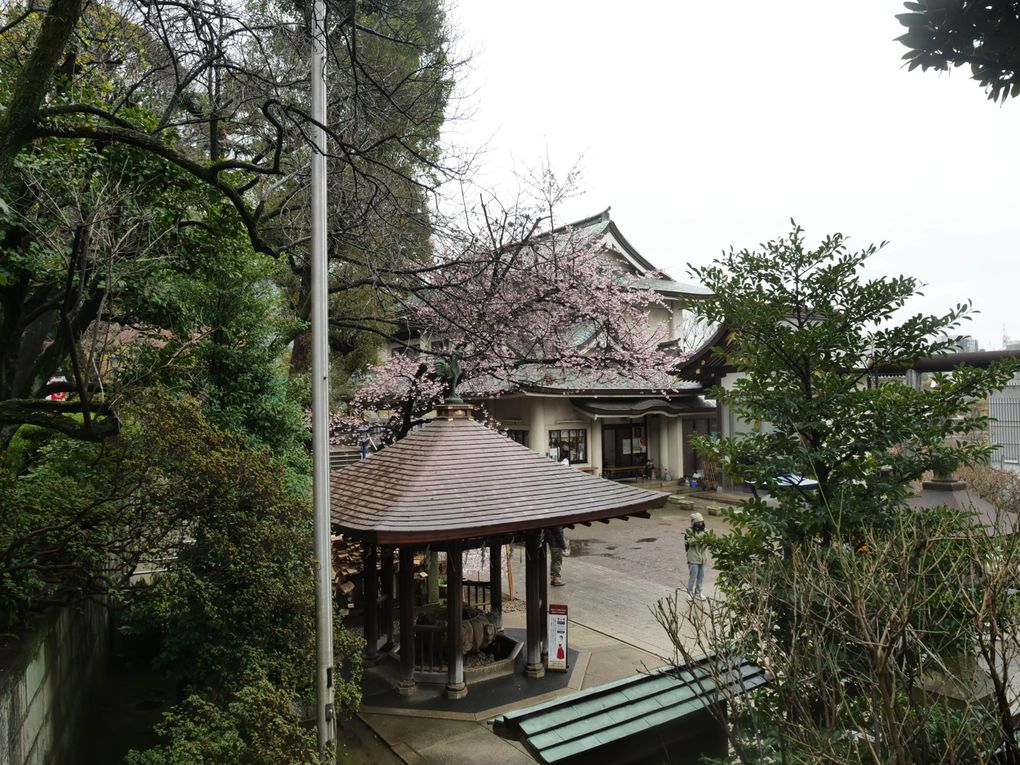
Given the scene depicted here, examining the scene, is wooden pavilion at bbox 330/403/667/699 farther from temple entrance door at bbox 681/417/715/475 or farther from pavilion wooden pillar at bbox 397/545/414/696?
temple entrance door at bbox 681/417/715/475

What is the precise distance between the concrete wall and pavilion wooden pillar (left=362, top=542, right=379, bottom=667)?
10.7 ft

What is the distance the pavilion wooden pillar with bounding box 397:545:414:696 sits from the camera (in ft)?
26.4

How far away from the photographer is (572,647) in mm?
9461

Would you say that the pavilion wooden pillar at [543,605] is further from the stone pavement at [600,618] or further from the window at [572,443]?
the window at [572,443]

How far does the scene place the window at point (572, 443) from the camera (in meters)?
23.5

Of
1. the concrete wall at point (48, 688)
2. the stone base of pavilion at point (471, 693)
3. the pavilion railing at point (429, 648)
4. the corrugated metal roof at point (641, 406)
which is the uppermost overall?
the corrugated metal roof at point (641, 406)

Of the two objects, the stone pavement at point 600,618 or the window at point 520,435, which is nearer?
the stone pavement at point 600,618

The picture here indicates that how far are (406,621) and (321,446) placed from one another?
12.2ft

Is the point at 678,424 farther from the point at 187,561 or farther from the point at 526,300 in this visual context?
the point at 187,561

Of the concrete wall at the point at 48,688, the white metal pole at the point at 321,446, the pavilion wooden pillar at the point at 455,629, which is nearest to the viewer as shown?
the concrete wall at the point at 48,688

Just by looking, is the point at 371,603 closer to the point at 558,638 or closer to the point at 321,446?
the point at 558,638

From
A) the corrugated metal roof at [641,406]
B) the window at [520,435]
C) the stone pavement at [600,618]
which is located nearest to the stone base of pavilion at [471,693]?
the stone pavement at [600,618]

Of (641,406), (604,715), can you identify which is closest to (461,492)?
(604,715)

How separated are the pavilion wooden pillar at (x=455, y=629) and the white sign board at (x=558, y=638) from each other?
123 cm
